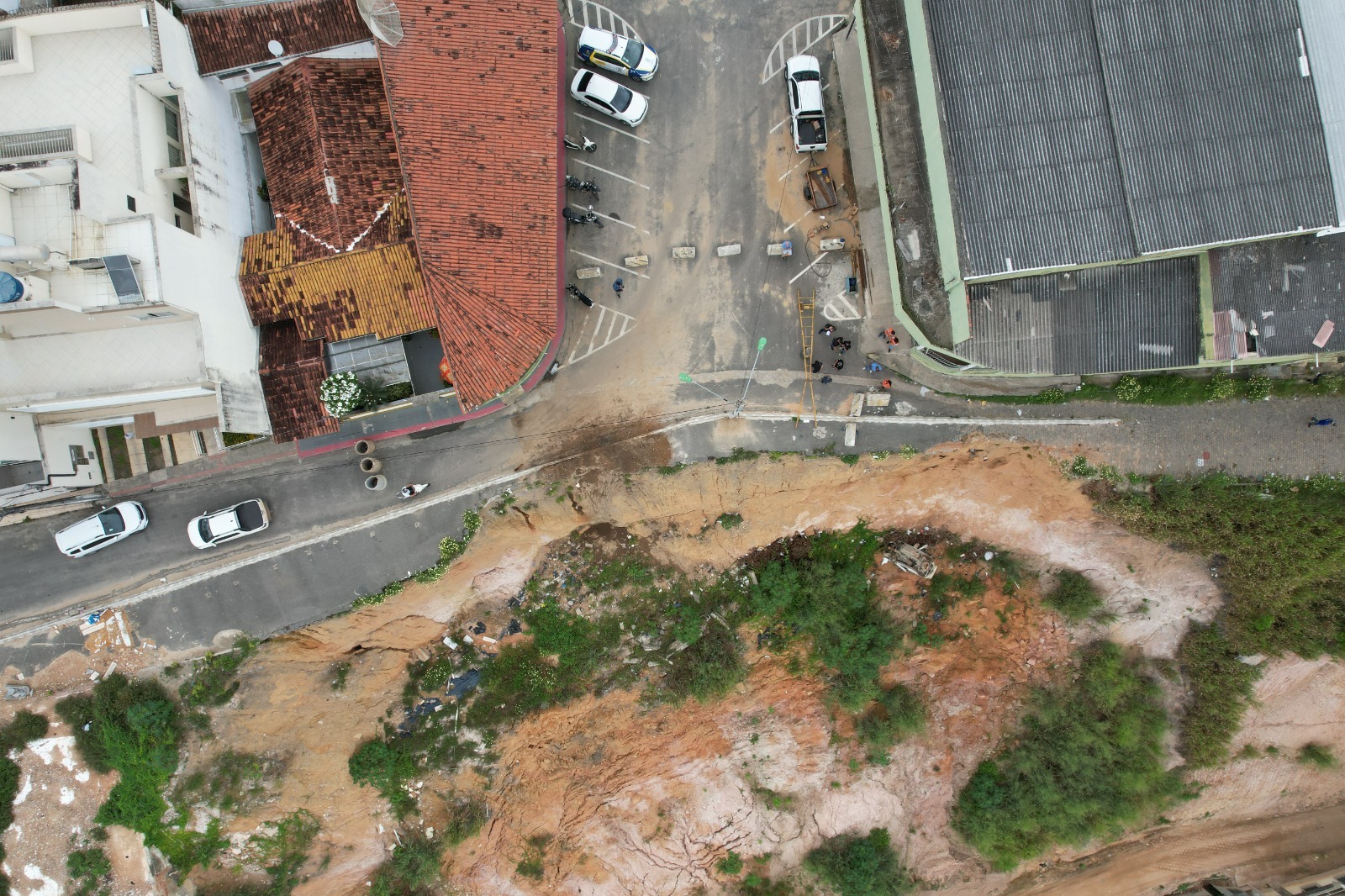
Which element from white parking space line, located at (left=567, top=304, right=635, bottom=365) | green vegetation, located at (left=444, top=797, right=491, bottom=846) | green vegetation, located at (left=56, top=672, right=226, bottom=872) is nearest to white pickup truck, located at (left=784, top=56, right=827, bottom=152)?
white parking space line, located at (left=567, top=304, right=635, bottom=365)

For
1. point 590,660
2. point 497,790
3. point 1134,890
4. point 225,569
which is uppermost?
point 225,569

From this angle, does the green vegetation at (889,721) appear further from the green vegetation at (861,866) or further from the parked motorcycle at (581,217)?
the parked motorcycle at (581,217)

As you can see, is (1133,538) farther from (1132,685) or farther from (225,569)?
(225,569)

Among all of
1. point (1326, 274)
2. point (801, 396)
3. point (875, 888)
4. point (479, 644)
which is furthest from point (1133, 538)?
point (479, 644)

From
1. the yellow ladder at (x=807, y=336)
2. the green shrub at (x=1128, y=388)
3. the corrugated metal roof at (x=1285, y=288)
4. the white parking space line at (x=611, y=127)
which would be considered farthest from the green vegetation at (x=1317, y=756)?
the white parking space line at (x=611, y=127)

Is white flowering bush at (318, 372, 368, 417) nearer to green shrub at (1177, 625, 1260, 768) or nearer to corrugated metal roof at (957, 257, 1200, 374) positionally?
corrugated metal roof at (957, 257, 1200, 374)

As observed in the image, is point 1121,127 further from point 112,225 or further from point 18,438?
point 18,438

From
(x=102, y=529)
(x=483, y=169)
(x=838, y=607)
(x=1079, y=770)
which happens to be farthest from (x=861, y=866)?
(x=102, y=529)

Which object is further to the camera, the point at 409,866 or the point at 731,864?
the point at 731,864
